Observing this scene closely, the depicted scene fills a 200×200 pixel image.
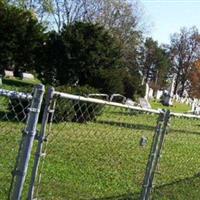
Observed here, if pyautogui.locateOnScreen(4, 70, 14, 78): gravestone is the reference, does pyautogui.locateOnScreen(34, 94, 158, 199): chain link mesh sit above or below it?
above

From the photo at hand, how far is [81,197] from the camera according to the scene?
7094 millimetres

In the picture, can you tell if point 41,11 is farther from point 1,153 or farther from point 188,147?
point 1,153

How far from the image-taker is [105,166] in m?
9.84

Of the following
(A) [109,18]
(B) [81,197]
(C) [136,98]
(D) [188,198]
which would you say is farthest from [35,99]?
(A) [109,18]

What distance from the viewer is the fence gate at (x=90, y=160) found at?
6.96m

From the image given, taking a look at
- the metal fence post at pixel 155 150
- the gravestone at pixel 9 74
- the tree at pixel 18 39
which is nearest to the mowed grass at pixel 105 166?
the metal fence post at pixel 155 150

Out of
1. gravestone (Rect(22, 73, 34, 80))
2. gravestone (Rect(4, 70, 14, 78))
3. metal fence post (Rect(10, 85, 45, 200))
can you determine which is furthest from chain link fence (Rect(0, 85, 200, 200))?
gravestone (Rect(22, 73, 34, 80))

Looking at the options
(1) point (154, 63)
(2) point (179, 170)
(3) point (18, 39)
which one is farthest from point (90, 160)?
(1) point (154, 63)

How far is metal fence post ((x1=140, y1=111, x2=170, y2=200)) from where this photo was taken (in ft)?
19.8

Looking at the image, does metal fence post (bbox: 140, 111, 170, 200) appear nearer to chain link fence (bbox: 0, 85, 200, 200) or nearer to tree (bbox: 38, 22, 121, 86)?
chain link fence (bbox: 0, 85, 200, 200)

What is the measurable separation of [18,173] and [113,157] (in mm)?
6538

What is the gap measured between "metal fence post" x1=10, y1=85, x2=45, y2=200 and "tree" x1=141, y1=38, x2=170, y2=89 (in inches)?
3535

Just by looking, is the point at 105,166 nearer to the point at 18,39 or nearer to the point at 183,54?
the point at 18,39

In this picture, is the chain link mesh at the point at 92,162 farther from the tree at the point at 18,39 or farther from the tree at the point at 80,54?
the tree at the point at 18,39
